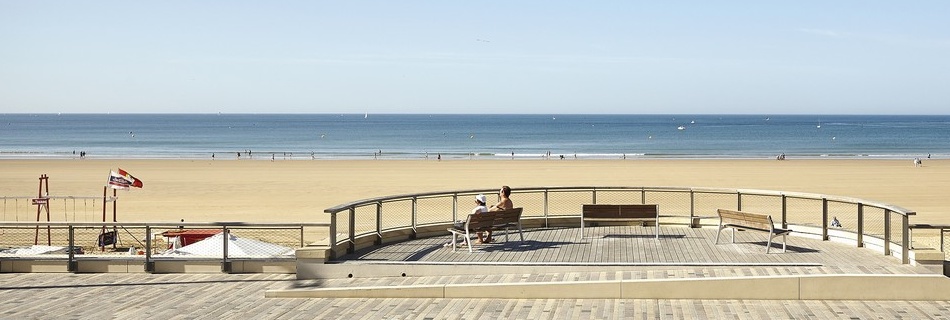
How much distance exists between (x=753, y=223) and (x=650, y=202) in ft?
50.8

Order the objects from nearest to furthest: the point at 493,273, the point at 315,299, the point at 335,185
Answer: the point at 315,299
the point at 493,273
the point at 335,185

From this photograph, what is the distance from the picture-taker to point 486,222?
49.3 feet

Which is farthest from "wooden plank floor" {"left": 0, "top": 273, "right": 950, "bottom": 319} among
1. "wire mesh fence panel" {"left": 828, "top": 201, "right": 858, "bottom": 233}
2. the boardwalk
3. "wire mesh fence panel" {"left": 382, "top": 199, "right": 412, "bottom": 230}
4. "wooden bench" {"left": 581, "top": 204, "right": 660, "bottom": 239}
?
"wire mesh fence panel" {"left": 828, "top": 201, "right": 858, "bottom": 233}

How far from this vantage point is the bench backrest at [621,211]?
16.7 m

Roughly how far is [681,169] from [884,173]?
33.9ft

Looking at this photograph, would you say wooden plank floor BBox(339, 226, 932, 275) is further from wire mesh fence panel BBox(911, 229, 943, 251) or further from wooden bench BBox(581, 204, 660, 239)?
wire mesh fence panel BBox(911, 229, 943, 251)

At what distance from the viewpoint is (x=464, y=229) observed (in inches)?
594

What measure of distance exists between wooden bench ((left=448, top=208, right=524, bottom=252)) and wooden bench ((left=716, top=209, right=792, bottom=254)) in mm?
3085

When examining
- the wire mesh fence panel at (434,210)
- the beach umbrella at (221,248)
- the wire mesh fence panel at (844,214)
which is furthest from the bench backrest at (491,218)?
the wire mesh fence panel at (844,214)

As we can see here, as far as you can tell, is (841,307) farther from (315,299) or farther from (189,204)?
(189,204)

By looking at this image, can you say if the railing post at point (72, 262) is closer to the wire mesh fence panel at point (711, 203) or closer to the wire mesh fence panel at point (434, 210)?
the wire mesh fence panel at point (434, 210)

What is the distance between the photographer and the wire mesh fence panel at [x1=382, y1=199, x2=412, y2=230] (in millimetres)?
24828

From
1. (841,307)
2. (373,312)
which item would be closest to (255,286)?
(373,312)

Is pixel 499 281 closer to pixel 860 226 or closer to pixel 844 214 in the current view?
pixel 860 226
